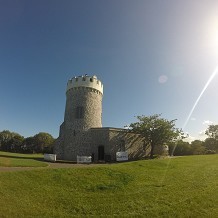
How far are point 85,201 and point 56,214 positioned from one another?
1.74 m

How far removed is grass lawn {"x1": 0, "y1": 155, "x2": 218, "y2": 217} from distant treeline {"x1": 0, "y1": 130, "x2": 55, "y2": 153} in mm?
57616

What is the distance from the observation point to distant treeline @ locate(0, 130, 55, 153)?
69625 mm

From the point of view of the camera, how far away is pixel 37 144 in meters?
70.4

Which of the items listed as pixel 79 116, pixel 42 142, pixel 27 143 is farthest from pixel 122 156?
pixel 27 143

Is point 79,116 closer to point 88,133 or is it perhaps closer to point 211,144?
point 88,133

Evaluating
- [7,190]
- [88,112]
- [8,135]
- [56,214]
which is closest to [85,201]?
[56,214]

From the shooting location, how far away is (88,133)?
3077cm

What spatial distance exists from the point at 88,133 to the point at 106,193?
775 inches

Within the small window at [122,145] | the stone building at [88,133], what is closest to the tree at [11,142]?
the stone building at [88,133]

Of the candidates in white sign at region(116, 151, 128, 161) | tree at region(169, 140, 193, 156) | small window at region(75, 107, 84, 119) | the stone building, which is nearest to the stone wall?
the stone building

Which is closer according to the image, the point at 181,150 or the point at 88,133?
the point at 88,133

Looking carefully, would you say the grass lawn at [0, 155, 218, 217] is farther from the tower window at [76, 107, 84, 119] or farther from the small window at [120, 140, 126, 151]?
the tower window at [76, 107, 84, 119]

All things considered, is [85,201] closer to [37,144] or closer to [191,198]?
[191,198]

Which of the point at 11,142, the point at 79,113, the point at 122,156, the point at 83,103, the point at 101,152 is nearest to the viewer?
the point at 122,156
